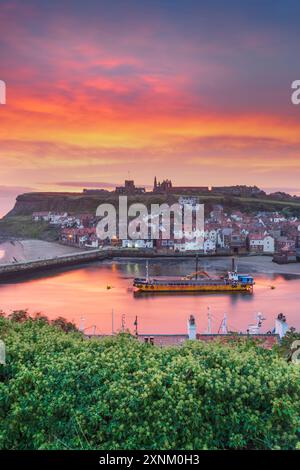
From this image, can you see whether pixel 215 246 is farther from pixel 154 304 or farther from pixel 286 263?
pixel 154 304

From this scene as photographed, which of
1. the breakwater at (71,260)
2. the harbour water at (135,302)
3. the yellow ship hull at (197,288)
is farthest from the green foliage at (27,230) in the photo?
the yellow ship hull at (197,288)

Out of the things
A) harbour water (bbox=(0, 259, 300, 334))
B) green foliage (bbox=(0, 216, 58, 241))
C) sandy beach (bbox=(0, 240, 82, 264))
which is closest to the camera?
harbour water (bbox=(0, 259, 300, 334))

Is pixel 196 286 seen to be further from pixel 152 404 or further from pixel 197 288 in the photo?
pixel 152 404

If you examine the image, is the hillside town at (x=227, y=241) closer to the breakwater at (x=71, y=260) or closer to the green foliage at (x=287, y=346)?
the breakwater at (x=71, y=260)

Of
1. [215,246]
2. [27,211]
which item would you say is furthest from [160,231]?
[27,211]

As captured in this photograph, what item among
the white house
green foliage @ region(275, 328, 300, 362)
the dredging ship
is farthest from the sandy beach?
green foliage @ region(275, 328, 300, 362)

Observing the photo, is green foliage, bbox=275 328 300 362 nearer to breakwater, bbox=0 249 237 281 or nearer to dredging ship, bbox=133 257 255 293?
dredging ship, bbox=133 257 255 293

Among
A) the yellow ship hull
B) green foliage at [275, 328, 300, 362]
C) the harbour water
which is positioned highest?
green foliage at [275, 328, 300, 362]

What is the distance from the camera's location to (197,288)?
58.3 feet

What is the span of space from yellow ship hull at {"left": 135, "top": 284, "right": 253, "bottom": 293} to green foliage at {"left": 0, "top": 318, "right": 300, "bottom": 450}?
14.3 m

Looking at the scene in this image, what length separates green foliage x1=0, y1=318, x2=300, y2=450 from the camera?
9.30 ft

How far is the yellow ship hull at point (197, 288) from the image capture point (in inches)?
694

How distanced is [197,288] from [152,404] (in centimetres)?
1503
